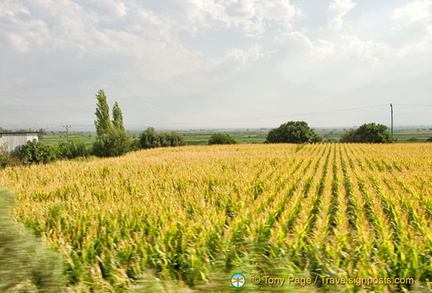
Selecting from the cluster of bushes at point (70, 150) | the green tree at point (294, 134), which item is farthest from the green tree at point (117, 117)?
the green tree at point (294, 134)

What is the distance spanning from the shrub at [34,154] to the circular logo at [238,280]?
138ft

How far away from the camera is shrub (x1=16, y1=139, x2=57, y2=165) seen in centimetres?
3631

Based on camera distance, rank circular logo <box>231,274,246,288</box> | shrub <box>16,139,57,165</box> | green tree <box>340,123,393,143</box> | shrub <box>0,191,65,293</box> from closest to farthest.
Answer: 1. shrub <box>0,191,65,293</box>
2. circular logo <box>231,274,246,288</box>
3. shrub <box>16,139,57,165</box>
4. green tree <box>340,123,393,143</box>

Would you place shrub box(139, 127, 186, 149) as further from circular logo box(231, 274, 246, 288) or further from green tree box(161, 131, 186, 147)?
circular logo box(231, 274, 246, 288)

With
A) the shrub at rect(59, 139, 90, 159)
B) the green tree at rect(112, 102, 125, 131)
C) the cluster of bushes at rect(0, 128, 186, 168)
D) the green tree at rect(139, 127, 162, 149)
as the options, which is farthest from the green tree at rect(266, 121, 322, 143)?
the shrub at rect(59, 139, 90, 159)

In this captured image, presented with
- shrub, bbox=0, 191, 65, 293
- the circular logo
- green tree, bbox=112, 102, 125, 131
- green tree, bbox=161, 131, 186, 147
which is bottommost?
the circular logo

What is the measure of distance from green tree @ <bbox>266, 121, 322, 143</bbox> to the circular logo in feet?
219

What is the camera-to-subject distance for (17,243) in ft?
10.3

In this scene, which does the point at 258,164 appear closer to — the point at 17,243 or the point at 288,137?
the point at 17,243

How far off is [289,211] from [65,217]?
6.07 m

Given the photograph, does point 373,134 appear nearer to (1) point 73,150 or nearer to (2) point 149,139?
(2) point 149,139

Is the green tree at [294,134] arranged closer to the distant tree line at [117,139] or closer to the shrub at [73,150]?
the distant tree line at [117,139]

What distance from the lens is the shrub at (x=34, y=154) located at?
36.3 metres

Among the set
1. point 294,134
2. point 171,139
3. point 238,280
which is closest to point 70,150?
point 171,139
